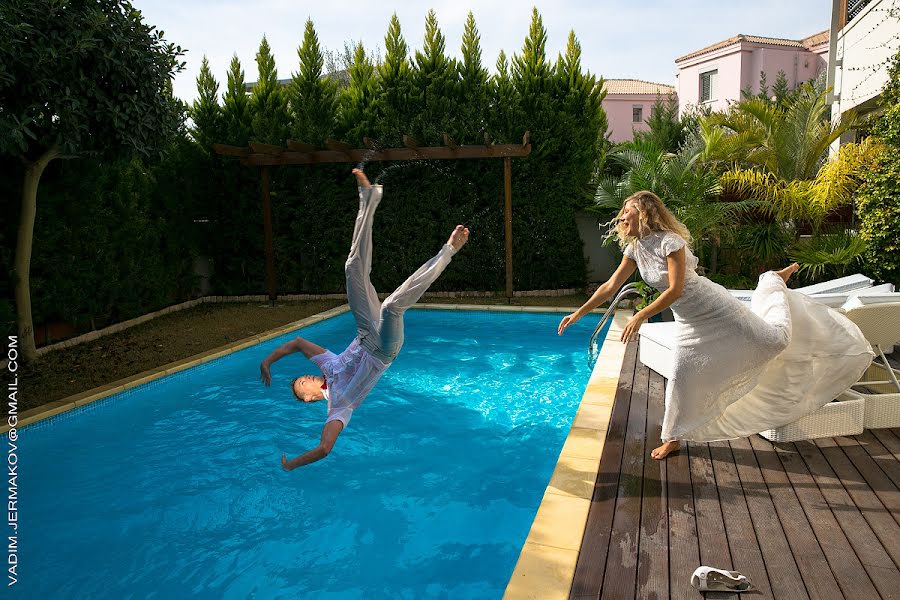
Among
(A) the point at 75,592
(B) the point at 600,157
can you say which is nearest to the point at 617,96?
(B) the point at 600,157

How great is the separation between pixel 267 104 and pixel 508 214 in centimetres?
548

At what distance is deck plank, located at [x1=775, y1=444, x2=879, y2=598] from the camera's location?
269 cm

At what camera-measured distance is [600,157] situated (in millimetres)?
12969

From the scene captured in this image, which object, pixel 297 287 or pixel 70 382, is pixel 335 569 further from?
pixel 297 287

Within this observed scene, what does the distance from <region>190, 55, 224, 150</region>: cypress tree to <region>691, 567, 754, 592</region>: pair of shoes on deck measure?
1215cm

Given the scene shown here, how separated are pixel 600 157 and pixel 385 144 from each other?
4647mm

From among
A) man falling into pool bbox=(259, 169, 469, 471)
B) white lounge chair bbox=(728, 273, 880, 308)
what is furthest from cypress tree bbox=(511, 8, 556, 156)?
man falling into pool bbox=(259, 169, 469, 471)

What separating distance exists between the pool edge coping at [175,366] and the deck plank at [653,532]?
565cm

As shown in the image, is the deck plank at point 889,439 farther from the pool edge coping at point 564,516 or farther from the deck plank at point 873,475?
the pool edge coping at point 564,516

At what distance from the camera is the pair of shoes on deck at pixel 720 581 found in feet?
8.81

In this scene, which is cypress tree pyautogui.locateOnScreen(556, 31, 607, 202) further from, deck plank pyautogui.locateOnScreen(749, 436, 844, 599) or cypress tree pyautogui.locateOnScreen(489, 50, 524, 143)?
deck plank pyautogui.locateOnScreen(749, 436, 844, 599)

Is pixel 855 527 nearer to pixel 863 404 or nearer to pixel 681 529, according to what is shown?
pixel 681 529

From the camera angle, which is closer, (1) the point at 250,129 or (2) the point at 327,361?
(2) the point at 327,361

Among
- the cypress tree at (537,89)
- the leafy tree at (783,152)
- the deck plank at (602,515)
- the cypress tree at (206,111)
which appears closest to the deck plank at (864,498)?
the deck plank at (602,515)
